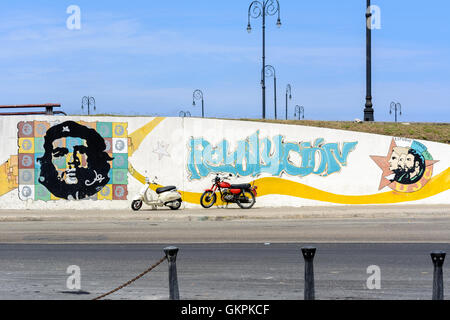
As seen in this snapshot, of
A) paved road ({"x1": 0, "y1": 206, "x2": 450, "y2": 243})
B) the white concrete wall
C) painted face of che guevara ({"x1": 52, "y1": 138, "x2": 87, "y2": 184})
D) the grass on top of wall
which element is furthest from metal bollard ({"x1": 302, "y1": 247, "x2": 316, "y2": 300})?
the grass on top of wall

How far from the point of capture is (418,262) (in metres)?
11.7

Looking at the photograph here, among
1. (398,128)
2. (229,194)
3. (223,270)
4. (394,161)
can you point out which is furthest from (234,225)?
(398,128)

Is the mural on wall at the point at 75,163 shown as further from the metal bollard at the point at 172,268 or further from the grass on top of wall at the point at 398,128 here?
the metal bollard at the point at 172,268

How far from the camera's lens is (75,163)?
24.1 metres

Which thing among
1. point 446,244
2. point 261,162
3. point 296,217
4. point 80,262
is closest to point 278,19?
point 261,162

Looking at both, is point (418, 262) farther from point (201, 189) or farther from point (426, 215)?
point (201, 189)

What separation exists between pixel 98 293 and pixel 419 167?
1770 cm

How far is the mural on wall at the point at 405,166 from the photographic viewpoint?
24.5 meters

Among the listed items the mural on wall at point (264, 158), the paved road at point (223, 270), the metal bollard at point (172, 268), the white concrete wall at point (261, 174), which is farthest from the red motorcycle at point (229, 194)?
the metal bollard at point (172, 268)

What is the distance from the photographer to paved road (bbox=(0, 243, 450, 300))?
9375 millimetres

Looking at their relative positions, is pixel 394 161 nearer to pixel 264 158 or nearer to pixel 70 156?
pixel 264 158

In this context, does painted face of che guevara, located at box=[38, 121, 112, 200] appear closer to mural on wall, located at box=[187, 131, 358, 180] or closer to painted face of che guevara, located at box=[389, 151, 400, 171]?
mural on wall, located at box=[187, 131, 358, 180]

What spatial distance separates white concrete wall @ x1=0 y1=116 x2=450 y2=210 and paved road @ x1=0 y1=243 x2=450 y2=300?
9781mm

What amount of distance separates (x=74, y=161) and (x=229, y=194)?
5857 millimetres
